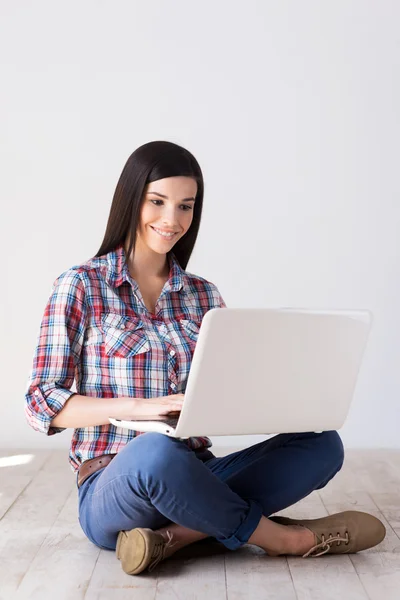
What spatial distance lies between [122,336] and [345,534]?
764 mm

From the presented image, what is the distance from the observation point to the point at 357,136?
156 inches

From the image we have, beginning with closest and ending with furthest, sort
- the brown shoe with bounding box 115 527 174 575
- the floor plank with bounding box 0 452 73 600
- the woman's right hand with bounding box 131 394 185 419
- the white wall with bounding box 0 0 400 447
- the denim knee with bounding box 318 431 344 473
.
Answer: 1. the woman's right hand with bounding box 131 394 185 419
2. the brown shoe with bounding box 115 527 174 575
3. the floor plank with bounding box 0 452 73 600
4. the denim knee with bounding box 318 431 344 473
5. the white wall with bounding box 0 0 400 447

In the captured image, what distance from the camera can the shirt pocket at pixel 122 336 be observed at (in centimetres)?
224

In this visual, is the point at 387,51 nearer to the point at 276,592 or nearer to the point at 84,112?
the point at 84,112

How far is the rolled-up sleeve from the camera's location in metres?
2.12

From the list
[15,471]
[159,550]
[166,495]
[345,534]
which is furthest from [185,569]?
[15,471]

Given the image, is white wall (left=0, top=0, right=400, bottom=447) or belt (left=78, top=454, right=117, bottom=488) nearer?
belt (left=78, top=454, right=117, bottom=488)

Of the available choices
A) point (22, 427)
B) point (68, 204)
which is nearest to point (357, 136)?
point (68, 204)

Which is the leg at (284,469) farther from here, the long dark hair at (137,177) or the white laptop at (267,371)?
the long dark hair at (137,177)

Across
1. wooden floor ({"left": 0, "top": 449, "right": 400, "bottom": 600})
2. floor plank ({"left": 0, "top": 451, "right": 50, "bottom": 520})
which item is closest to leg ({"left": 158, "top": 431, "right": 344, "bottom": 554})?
wooden floor ({"left": 0, "top": 449, "right": 400, "bottom": 600})

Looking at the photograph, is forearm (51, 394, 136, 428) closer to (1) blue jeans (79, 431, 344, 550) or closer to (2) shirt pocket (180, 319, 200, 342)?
(1) blue jeans (79, 431, 344, 550)

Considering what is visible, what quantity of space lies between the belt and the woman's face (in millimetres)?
568

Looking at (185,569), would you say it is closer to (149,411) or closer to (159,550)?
(159,550)

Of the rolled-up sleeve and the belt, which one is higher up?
the rolled-up sleeve
